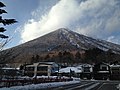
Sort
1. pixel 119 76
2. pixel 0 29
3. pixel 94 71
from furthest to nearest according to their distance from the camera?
pixel 94 71 < pixel 119 76 < pixel 0 29

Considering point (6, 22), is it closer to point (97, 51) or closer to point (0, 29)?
point (0, 29)

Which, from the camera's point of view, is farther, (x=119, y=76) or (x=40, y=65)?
(x=40, y=65)

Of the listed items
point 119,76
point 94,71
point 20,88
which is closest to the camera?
point 20,88

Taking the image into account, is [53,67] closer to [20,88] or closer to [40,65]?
[40,65]

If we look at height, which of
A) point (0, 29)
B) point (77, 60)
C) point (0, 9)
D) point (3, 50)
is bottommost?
point (3, 50)

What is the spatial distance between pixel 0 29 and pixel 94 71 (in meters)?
85.2

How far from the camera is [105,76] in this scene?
9744 cm

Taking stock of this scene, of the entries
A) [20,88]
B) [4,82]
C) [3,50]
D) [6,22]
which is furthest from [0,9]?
[20,88]

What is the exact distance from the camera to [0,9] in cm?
1906

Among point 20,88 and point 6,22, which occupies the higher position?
point 6,22

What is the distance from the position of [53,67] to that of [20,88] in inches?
3240

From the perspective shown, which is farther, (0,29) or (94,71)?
(94,71)

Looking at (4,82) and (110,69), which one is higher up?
(110,69)

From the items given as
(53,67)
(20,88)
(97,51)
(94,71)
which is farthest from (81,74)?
(20,88)
